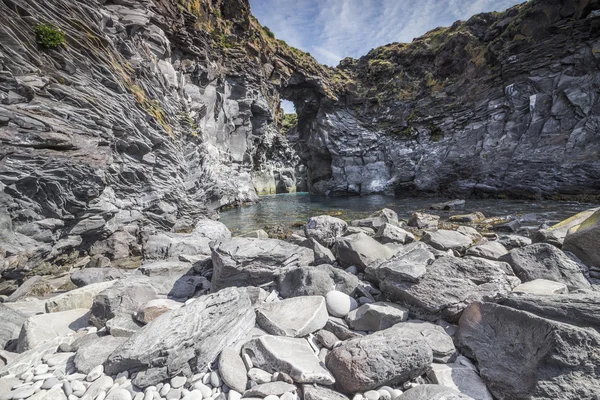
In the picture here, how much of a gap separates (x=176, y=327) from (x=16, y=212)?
694 centimetres

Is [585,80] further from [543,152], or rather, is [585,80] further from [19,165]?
[19,165]

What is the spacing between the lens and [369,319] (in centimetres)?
351

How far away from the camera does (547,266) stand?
4.17 meters

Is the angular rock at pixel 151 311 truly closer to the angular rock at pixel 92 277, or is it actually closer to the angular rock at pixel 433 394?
the angular rock at pixel 92 277

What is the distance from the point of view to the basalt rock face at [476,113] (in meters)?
20.5

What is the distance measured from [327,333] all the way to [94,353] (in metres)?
3.14

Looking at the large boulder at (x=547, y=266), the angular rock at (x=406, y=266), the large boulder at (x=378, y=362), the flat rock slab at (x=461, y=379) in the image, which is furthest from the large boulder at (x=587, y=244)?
the large boulder at (x=378, y=362)

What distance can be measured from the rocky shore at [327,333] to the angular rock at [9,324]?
17 mm

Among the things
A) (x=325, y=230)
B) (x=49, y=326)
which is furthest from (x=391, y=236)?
(x=49, y=326)

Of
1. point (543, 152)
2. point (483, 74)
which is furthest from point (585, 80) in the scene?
point (483, 74)

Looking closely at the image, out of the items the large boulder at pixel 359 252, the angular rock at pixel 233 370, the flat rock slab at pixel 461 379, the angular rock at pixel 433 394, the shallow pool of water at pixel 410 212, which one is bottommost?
the shallow pool of water at pixel 410 212

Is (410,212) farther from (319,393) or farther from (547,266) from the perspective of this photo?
(319,393)

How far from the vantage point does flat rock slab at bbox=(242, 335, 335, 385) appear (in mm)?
2566

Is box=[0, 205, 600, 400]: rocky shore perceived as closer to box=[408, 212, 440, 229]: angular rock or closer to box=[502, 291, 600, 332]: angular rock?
box=[502, 291, 600, 332]: angular rock
